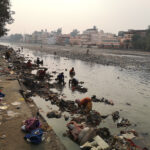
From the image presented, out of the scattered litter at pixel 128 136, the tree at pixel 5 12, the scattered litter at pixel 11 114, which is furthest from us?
the tree at pixel 5 12

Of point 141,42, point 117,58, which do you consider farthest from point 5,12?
point 141,42

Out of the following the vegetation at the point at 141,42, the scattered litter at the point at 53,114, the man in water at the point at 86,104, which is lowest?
the scattered litter at the point at 53,114

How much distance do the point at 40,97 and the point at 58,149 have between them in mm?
5600

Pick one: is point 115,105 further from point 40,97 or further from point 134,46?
point 134,46

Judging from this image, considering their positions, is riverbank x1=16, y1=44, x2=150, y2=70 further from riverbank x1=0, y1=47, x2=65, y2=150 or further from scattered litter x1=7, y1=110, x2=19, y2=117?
scattered litter x1=7, y1=110, x2=19, y2=117

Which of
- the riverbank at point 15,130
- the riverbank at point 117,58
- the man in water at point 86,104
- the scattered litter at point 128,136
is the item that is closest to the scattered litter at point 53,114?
the riverbank at point 15,130

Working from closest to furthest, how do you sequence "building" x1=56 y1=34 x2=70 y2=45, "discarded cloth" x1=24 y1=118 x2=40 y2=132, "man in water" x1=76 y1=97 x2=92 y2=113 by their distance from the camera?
1. "discarded cloth" x1=24 y1=118 x2=40 y2=132
2. "man in water" x1=76 y1=97 x2=92 y2=113
3. "building" x1=56 y1=34 x2=70 y2=45

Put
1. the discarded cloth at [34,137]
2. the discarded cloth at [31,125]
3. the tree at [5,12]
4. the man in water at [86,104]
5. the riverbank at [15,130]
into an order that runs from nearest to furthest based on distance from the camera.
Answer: the riverbank at [15,130] < the discarded cloth at [34,137] < the discarded cloth at [31,125] < the man in water at [86,104] < the tree at [5,12]

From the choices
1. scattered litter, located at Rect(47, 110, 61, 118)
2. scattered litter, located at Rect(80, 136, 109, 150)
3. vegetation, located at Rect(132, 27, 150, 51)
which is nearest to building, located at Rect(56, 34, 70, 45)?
vegetation, located at Rect(132, 27, 150, 51)

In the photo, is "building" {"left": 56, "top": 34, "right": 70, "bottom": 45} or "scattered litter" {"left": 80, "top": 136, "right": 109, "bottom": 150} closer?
"scattered litter" {"left": 80, "top": 136, "right": 109, "bottom": 150}

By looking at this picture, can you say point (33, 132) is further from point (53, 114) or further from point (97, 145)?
point (53, 114)

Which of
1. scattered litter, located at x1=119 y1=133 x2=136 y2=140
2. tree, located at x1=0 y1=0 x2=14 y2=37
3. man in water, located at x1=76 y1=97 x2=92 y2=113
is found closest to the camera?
scattered litter, located at x1=119 y1=133 x2=136 y2=140

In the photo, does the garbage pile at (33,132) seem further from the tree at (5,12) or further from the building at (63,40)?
the building at (63,40)

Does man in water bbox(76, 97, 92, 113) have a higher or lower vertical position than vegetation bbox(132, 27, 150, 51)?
lower
